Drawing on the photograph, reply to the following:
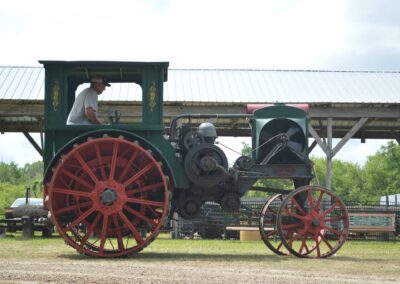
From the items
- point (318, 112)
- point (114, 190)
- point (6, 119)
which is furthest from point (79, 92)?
point (6, 119)

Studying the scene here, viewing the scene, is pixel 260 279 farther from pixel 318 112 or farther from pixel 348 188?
pixel 348 188

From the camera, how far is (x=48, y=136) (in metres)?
8.32

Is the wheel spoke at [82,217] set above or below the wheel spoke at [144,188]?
below

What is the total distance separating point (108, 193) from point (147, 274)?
2.19m

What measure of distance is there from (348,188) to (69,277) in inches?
2840

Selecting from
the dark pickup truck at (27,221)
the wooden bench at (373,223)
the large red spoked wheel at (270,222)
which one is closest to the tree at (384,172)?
the wooden bench at (373,223)

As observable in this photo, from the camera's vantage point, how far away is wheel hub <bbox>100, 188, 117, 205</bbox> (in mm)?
7855

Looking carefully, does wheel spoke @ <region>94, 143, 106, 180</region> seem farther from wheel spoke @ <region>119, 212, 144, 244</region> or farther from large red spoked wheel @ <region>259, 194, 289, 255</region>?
large red spoked wheel @ <region>259, 194, 289, 255</region>

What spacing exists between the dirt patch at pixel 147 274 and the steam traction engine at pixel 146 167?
1171 mm

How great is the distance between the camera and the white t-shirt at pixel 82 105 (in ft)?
27.4

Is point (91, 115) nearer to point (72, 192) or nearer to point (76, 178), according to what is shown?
point (76, 178)

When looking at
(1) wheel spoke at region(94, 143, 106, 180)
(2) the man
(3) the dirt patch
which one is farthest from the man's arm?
(3) the dirt patch

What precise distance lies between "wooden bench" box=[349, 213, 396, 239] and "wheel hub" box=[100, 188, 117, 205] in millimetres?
10429

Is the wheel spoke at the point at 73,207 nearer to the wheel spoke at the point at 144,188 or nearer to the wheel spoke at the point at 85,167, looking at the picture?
the wheel spoke at the point at 85,167
